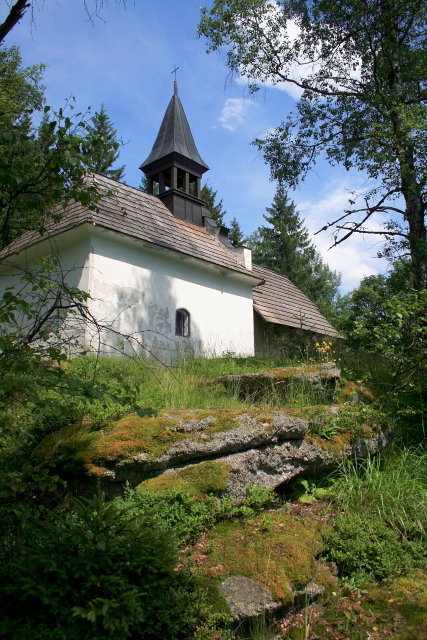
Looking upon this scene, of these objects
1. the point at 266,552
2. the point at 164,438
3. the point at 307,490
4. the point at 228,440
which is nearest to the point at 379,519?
the point at 307,490

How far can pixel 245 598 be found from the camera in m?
3.80

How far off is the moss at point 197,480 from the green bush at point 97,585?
107 centimetres

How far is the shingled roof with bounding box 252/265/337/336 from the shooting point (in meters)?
17.9

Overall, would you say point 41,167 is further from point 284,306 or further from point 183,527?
point 284,306

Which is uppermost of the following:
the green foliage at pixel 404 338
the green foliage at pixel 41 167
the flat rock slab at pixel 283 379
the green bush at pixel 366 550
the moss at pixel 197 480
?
the green foliage at pixel 41 167

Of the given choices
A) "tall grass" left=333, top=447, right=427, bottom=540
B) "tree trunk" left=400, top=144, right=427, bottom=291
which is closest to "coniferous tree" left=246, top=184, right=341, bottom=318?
"tree trunk" left=400, top=144, right=427, bottom=291

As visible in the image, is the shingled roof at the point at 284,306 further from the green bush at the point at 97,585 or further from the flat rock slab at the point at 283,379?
the green bush at the point at 97,585

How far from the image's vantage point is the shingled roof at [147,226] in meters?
12.0

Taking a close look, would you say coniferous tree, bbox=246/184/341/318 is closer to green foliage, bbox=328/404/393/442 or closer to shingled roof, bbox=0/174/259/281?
shingled roof, bbox=0/174/259/281

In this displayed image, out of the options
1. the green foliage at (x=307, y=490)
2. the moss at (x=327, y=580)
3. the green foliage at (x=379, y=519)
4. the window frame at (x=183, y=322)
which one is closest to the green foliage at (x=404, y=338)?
the green foliage at (x=379, y=519)

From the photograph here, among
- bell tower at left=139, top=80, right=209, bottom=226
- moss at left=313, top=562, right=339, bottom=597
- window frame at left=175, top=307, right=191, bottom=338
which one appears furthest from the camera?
bell tower at left=139, top=80, right=209, bottom=226

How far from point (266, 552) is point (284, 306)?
50.8ft

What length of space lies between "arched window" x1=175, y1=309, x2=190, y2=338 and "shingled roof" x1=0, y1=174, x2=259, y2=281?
1.64 metres

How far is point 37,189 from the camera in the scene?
361cm
